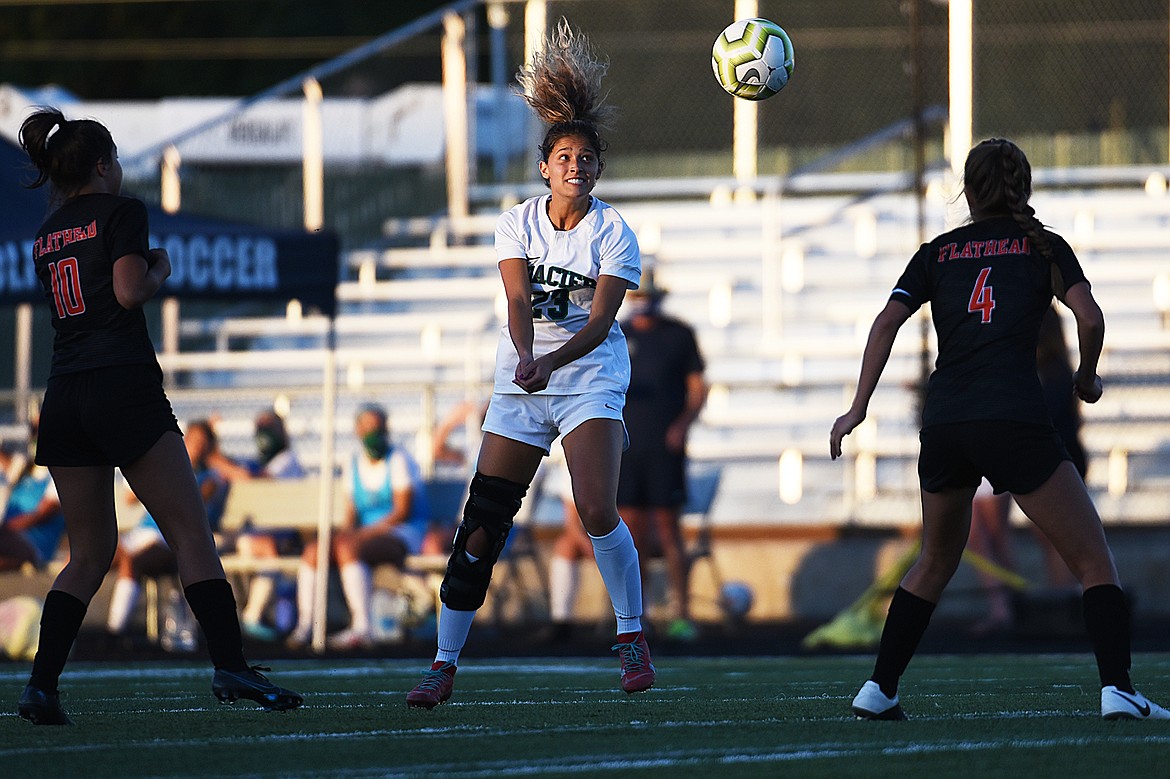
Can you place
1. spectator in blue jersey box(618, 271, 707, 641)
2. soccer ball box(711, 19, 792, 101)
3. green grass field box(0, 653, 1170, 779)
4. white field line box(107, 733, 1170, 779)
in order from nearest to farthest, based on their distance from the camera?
white field line box(107, 733, 1170, 779)
green grass field box(0, 653, 1170, 779)
soccer ball box(711, 19, 792, 101)
spectator in blue jersey box(618, 271, 707, 641)

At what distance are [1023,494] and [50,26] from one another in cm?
2984

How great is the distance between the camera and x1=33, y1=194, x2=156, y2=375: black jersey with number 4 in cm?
598

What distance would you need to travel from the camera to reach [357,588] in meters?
12.6

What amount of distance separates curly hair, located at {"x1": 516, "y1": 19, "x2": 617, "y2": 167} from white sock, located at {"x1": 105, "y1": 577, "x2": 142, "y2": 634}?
22.6 feet

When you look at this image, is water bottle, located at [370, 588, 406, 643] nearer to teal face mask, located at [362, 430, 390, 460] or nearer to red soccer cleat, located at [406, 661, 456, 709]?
teal face mask, located at [362, 430, 390, 460]

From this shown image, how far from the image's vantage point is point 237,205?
1770cm

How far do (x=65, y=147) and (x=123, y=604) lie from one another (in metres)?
7.17

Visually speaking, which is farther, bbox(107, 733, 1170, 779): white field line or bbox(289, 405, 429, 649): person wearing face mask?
bbox(289, 405, 429, 649): person wearing face mask

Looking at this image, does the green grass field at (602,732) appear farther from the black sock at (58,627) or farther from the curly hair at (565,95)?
the curly hair at (565,95)

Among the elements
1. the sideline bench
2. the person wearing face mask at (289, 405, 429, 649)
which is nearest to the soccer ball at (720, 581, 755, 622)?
the sideline bench

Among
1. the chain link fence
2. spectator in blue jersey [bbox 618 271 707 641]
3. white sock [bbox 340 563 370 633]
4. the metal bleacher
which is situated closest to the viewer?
spectator in blue jersey [bbox 618 271 707 641]

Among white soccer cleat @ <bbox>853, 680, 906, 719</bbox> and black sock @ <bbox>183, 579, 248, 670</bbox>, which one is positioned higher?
black sock @ <bbox>183, 579, 248, 670</bbox>

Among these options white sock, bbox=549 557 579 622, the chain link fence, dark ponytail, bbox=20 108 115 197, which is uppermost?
the chain link fence

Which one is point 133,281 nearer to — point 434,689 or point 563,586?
point 434,689
